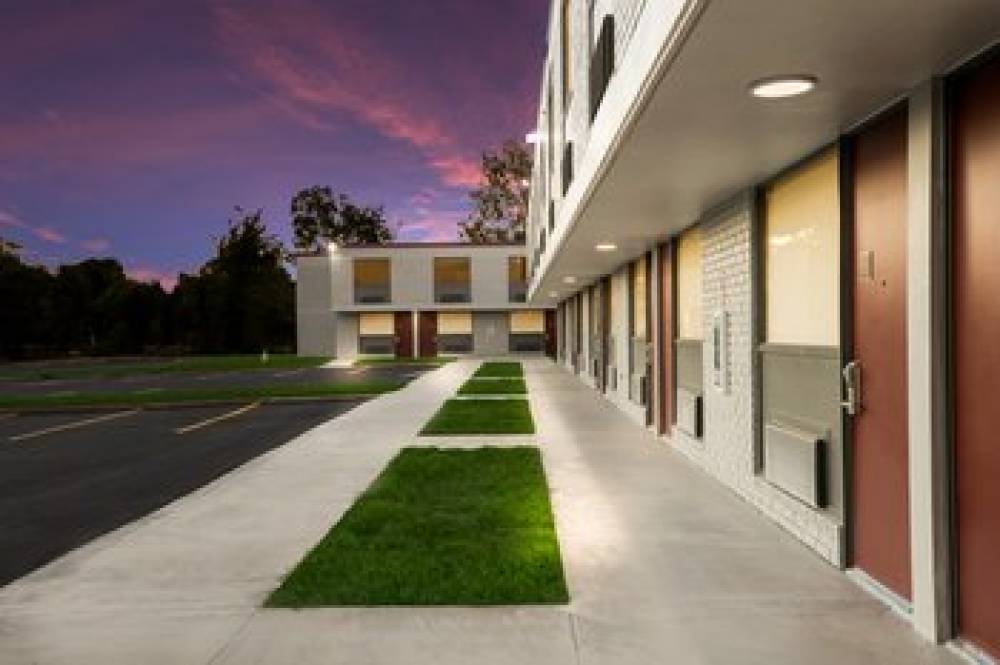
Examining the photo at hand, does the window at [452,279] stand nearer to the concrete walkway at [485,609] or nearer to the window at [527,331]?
the window at [527,331]

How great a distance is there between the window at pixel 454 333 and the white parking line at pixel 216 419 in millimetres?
33373

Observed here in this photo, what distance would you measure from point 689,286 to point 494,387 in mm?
13610

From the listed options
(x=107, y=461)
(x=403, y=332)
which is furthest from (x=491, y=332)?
(x=107, y=461)

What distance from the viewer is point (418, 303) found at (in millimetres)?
53625

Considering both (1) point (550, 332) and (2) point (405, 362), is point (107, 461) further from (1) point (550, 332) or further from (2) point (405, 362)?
(1) point (550, 332)

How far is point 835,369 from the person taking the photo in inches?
262

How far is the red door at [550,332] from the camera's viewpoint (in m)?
53.4

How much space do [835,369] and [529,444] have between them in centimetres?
691

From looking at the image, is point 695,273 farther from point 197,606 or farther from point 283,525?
point 197,606

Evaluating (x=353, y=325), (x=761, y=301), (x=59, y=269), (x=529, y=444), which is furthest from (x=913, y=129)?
(x=59, y=269)

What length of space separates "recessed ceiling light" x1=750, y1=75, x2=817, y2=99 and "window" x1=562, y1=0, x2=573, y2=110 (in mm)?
8816

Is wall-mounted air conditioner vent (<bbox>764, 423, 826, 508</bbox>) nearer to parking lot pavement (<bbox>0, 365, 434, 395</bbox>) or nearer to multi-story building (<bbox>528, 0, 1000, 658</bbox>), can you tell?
multi-story building (<bbox>528, 0, 1000, 658</bbox>)

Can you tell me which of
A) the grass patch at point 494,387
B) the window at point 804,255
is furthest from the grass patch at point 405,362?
the window at point 804,255

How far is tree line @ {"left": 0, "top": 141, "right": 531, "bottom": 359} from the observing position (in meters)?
75.3
